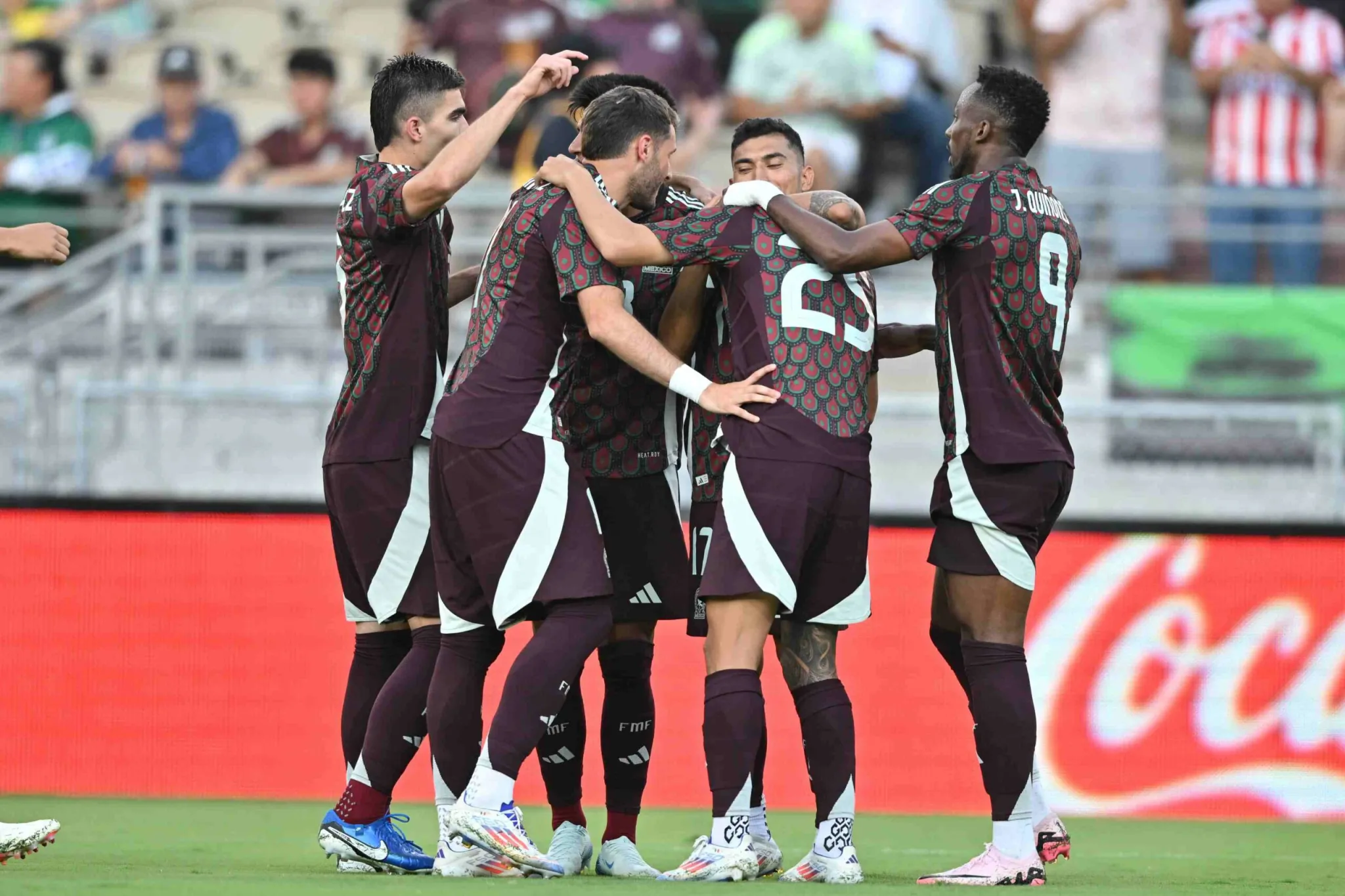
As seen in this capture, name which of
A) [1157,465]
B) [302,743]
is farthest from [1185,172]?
[302,743]

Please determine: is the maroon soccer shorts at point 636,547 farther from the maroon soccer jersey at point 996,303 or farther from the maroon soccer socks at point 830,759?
the maroon soccer jersey at point 996,303

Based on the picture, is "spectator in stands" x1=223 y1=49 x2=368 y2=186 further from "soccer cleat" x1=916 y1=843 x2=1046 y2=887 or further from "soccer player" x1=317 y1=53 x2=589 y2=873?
"soccer cleat" x1=916 y1=843 x2=1046 y2=887

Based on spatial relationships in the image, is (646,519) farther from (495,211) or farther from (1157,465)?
(495,211)

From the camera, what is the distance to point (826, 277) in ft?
18.0

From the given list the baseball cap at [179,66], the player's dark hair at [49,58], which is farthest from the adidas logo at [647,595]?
the player's dark hair at [49,58]

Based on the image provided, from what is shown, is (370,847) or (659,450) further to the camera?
(659,450)

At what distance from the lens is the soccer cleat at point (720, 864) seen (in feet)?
17.2

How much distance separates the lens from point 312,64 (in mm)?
11578

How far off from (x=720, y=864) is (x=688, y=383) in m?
1.42

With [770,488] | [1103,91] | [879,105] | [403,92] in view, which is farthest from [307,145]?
[770,488]

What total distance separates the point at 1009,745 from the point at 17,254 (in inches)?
129

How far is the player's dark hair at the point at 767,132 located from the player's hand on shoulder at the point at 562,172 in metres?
0.61

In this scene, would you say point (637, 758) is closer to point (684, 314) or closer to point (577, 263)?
point (684, 314)

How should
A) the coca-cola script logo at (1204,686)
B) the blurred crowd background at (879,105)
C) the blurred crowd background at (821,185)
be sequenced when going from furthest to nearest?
1. the blurred crowd background at (879,105)
2. the blurred crowd background at (821,185)
3. the coca-cola script logo at (1204,686)
